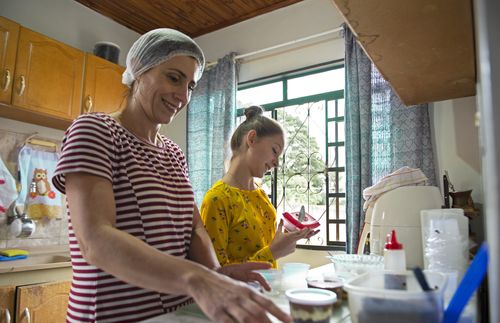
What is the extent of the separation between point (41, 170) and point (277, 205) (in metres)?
1.74

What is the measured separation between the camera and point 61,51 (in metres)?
2.47

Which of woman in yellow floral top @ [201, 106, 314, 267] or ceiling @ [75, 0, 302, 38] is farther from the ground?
ceiling @ [75, 0, 302, 38]

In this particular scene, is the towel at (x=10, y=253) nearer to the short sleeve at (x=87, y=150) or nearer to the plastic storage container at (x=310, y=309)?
the short sleeve at (x=87, y=150)

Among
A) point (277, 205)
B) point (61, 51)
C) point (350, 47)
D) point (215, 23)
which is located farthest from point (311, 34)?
Answer: point (61, 51)

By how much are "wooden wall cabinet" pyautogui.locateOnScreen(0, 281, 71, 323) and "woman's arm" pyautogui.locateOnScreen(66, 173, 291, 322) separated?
1.51 metres

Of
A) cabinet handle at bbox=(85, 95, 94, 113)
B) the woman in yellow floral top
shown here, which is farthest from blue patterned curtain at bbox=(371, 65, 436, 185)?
cabinet handle at bbox=(85, 95, 94, 113)

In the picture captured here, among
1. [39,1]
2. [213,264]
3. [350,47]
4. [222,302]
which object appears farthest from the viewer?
[39,1]

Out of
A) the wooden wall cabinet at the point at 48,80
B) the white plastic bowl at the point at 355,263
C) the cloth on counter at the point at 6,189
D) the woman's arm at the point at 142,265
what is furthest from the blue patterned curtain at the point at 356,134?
the cloth on counter at the point at 6,189

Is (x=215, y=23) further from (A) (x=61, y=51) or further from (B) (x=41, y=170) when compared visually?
(B) (x=41, y=170)

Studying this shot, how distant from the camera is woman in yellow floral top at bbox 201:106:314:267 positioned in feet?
4.26

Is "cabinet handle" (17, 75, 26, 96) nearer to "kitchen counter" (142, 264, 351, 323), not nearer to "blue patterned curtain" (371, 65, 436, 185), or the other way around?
"kitchen counter" (142, 264, 351, 323)

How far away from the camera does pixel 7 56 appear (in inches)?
85.1

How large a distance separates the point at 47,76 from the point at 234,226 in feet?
5.93

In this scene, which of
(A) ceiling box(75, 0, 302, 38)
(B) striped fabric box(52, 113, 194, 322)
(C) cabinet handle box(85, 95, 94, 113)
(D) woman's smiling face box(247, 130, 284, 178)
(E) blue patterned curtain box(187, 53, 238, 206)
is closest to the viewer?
(B) striped fabric box(52, 113, 194, 322)
